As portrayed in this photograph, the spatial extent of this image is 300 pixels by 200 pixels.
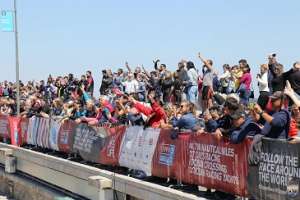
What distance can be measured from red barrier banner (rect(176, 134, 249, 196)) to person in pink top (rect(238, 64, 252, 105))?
207 inches

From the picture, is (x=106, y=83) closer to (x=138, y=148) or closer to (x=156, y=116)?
(x=138, y=148)

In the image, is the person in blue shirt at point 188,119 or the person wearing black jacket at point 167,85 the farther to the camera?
the person wearing black jacket at point 167,85

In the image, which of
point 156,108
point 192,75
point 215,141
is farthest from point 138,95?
point 215,141

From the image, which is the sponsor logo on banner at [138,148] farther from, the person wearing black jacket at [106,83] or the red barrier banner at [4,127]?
the person wearing black jacket at [106,83]

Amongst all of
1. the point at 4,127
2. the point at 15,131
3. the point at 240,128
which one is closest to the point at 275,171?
the point at 240,128

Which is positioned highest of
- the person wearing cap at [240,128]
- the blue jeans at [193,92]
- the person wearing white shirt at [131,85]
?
the person wearing white shirt at [131,85]

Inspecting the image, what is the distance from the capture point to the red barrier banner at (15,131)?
2038 centimetres

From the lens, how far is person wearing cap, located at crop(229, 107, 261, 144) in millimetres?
8391

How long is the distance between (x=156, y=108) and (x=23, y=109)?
1182 cm

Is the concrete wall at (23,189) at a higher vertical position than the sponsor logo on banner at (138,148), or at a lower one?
lower

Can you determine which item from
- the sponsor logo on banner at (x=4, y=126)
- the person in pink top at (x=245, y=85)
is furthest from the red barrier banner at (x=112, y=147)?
the sponsor logo on banner at (x=4, y=126)

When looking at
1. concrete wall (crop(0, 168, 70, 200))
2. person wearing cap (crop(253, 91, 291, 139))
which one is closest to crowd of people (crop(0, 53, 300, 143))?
person wearing cap (crop(253, 91, 291, 139))

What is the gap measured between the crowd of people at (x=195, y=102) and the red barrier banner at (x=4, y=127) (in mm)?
1081

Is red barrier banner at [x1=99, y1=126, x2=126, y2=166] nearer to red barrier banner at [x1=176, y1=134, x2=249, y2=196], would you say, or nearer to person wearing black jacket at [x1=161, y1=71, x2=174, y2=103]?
red barrier banner at [x1=176, y1=134, x2=249, y2=196]
